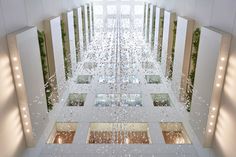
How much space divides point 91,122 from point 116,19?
2327cm

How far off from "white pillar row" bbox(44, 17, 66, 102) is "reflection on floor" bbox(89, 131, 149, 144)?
243 centimetres

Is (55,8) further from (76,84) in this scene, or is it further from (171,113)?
(171,113)

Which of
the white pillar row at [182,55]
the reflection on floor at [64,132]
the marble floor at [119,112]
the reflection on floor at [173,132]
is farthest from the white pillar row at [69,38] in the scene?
the reflection on floor at [173,132]

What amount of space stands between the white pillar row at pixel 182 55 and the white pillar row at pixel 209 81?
142cm

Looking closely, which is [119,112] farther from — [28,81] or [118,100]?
[28,81]

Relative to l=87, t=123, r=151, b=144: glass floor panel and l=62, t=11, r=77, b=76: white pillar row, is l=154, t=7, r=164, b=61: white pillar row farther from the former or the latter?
l=87, t=123, r=151, b=144: glass floor panel

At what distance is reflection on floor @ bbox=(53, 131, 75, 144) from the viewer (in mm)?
8064

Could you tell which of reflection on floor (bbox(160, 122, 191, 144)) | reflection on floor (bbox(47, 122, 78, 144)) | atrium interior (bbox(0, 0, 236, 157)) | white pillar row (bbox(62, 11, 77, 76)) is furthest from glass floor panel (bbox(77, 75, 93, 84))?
reflection on floor (bbox(160, 122, 191, 144))

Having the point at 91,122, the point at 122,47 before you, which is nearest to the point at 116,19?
the point at 122,47

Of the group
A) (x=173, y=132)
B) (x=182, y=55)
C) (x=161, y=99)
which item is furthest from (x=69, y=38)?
(x=173, y=132)

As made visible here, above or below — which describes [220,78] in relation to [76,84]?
above

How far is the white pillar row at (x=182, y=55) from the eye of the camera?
852 centimetres

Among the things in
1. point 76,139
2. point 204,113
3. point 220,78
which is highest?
point 220,78

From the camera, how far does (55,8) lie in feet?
34.2
